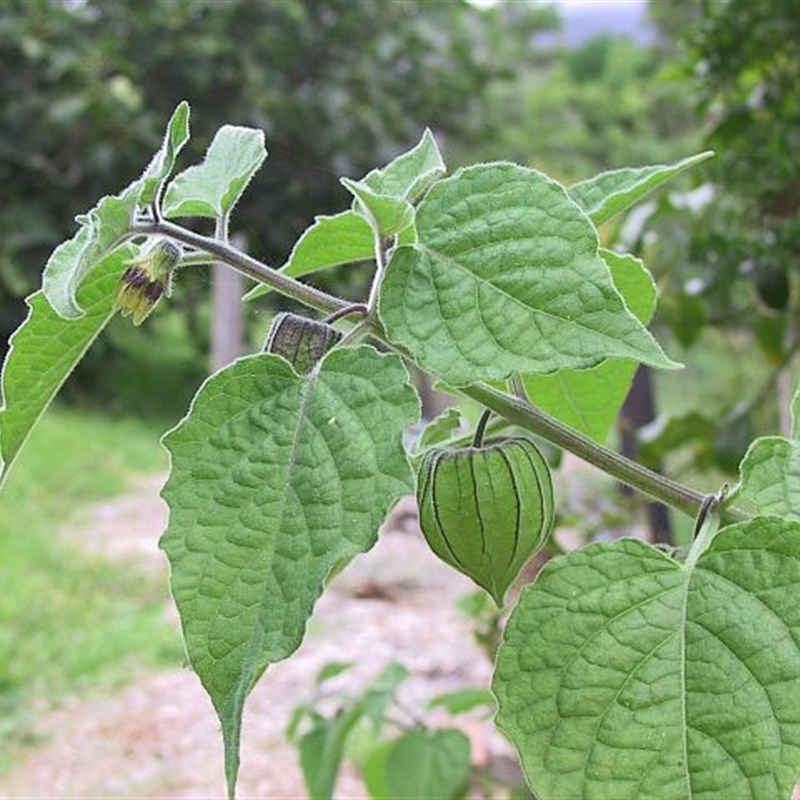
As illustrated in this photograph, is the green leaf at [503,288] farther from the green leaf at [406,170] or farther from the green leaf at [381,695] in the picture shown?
the green leaf at [381,695]

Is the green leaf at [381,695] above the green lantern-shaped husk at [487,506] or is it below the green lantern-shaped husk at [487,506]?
above

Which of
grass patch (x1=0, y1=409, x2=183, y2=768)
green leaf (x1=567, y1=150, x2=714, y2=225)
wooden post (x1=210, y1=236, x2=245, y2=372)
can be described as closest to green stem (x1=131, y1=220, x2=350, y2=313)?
green leaf (x1=567, y1=150, x2=714, y2=225)

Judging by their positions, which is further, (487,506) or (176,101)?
(176,101)

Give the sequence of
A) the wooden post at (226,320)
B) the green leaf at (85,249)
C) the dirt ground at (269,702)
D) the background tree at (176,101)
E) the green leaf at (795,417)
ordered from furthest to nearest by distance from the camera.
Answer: the background tree at (176,101), the wooden post at (226,320), the dirt ground at (269,702), the green leaf at (795,417), the green leaf at (85,249)

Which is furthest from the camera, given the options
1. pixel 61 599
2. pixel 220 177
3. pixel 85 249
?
pixel 61 599

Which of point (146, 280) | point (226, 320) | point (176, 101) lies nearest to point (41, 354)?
point (146, 280)

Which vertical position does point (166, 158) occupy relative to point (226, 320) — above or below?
below

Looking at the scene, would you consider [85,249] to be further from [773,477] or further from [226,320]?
[226,320]

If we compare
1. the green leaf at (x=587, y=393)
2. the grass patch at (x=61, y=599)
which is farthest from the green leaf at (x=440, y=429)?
the grass patch at (x=61, y=599)
